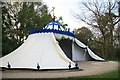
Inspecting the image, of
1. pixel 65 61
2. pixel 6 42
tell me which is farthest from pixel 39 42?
pixel 6 42

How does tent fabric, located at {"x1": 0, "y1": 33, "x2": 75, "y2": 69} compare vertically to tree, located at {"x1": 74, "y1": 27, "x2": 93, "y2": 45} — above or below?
below

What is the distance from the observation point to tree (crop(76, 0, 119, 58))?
1496 centimetres

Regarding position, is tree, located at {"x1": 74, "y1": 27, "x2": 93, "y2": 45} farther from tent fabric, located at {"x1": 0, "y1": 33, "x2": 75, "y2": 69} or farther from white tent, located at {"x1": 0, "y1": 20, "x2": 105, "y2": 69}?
tent fabric, located at {"x1": 0, "y1": 33, "x2": 75, "y2": 69}

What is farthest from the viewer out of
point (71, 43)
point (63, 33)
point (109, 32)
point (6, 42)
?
point (109, 32)

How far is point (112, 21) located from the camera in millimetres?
15047

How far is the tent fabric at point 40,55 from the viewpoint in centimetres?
571

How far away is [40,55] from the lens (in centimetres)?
602

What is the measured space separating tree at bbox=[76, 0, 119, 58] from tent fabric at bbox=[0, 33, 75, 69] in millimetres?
9585

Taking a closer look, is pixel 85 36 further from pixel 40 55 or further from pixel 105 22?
pixel 40 55

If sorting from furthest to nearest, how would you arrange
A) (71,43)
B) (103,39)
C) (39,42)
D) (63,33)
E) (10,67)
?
(103,39) → (71,43) → (63,33) → (39,42) → (10,67)

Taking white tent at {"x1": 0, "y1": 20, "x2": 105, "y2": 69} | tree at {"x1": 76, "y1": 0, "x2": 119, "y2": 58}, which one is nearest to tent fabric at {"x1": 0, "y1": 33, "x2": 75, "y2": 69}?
white tent at {"x1": 0, "y1": 20, "x2": 105, "y2": 69}

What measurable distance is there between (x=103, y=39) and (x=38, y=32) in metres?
10.9

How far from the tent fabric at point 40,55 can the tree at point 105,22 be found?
→ 958 cm

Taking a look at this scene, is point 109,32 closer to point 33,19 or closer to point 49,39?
point 33,19
